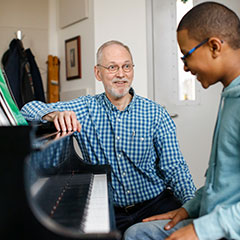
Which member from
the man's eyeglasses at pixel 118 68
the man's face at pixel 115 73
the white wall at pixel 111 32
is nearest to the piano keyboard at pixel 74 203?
the man's face at pixel 115 73

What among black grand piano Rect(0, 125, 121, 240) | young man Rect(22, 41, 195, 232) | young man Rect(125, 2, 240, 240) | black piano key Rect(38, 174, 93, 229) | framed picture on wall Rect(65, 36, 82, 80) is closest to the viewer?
black grand piano Rect(0, 125, 121, 240)

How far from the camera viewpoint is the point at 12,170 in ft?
2.27

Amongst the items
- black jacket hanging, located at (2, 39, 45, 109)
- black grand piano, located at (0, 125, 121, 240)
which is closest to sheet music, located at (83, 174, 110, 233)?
black grand piano, located at (0, 125, 121, 240)

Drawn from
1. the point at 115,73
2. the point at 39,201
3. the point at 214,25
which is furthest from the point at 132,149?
the point at 39,201

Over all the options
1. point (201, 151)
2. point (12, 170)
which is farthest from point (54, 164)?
point (201, 151)

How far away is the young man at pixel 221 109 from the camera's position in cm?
92

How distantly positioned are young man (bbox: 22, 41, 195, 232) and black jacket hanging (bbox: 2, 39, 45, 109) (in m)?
1.61

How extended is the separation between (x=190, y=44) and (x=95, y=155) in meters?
0.94

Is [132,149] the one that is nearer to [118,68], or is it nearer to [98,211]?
[118,68]

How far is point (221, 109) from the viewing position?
1064 millimetres

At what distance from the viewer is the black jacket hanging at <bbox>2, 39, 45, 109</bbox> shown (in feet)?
11.0

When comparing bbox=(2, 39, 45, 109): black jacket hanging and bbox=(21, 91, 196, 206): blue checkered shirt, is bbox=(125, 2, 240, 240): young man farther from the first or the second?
bbox=(2, 39, 45, 109): black jacket hanging

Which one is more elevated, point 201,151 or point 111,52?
point 111,52

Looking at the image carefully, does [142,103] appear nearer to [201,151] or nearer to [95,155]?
[95,155]
